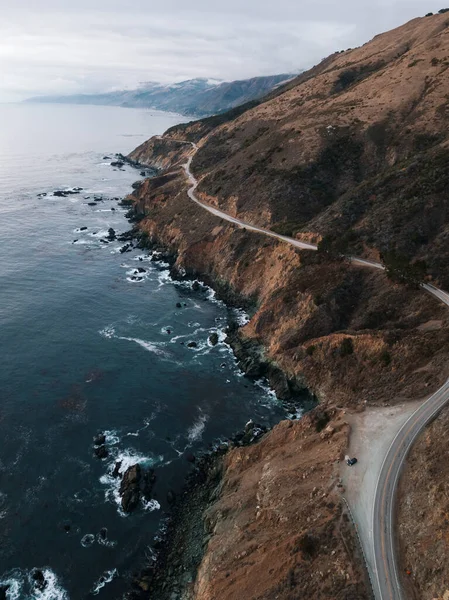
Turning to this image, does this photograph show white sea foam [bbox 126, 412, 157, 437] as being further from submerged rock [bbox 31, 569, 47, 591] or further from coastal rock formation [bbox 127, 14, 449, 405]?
submerged rock [bbox 31, 569, 47, 591]

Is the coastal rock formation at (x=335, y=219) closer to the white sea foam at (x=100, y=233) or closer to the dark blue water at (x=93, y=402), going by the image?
the dark blue water at (x=93, y=402)

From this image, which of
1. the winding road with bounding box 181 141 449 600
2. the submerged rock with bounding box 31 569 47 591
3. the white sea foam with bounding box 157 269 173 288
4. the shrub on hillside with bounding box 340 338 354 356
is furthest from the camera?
the white sea foam with bounding box 157 269 173 288

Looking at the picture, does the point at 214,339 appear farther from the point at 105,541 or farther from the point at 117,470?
the point at 105,541

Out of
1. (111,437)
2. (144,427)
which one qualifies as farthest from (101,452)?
(144,427)

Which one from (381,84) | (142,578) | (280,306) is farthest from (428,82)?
(142,578)

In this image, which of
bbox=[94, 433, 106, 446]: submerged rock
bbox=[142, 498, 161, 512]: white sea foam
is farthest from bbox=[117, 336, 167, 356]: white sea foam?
bbox=[142, 498, 161, 512]: white sea foam
